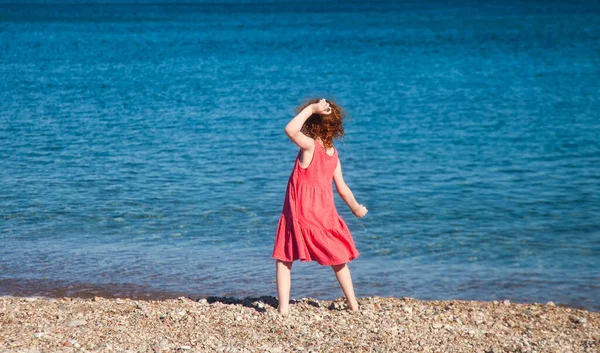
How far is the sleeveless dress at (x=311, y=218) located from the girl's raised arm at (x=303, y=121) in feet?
0.42

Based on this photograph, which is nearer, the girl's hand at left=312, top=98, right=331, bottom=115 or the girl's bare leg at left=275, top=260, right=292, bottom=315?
the girl's hand at left=312, top=98, right=331, bottom=115

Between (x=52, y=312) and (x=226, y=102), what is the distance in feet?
60.5

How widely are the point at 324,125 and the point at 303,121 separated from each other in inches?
9.2

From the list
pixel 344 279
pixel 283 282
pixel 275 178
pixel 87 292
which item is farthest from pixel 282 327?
pixel 275 178

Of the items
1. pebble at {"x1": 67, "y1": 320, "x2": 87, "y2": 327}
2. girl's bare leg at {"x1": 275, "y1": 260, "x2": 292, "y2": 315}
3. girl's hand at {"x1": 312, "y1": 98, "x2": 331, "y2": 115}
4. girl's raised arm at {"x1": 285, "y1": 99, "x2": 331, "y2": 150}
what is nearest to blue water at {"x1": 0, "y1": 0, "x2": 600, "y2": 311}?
girl's bare leg at {"x1": 275, "y1": 260, "x2": 292, "y2": 315}

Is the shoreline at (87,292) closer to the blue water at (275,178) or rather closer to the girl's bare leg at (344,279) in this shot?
the blue water at (275,178)

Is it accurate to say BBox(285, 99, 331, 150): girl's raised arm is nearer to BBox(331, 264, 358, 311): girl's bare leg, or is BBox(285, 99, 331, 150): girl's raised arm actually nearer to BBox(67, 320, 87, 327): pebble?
BBox(331, 264, 358, 311): girl's bare leg

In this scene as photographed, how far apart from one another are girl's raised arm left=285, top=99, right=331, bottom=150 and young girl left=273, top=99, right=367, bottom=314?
0.05 metres

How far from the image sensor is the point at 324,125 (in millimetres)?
6297

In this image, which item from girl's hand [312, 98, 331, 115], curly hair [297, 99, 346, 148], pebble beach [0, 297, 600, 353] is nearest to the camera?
pebble beach [0, 297, 600, 353]

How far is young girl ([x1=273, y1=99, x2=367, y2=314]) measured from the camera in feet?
20.7

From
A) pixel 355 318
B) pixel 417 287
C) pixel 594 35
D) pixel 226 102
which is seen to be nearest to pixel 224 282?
pixel 417 287

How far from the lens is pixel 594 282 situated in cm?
866

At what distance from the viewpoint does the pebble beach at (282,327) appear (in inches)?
221
